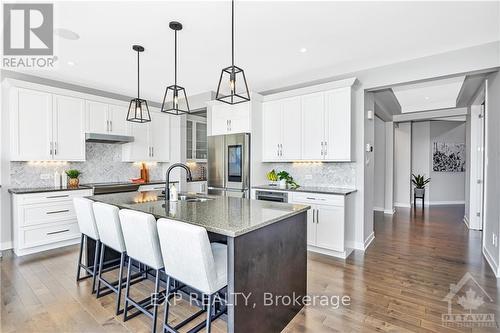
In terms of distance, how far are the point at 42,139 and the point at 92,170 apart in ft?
3.40

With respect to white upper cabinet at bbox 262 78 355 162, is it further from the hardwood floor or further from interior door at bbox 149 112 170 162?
interior door at bbox 149 112 170 162

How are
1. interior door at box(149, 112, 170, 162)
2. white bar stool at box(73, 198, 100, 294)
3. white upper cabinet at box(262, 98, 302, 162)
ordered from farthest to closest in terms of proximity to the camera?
interior door at box(149, 112, 170, 162)
white upper cabinet at box(262, 98, 302, 162)
white bar stool at box(73, 198, 100, 294)

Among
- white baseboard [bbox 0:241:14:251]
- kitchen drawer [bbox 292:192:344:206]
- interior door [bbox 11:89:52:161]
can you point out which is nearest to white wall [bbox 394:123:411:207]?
kitchen drawer [bbox 292:192:344:206]

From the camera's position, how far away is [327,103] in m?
3.95

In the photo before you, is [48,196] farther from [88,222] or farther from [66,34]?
[66,34]

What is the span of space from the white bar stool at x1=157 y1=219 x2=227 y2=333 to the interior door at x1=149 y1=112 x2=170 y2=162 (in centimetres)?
416

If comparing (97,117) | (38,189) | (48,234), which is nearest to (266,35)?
(97,117)

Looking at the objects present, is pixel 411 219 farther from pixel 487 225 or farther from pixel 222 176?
pixel 222 176

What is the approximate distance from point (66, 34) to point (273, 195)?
3.38 metres

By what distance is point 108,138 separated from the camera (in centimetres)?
465

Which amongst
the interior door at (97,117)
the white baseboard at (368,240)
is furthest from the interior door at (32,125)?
the white baseboard at (368,240)

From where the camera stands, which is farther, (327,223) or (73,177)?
(73,177)

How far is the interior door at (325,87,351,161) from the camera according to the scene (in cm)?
377

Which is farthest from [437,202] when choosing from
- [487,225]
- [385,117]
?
[487,225]
